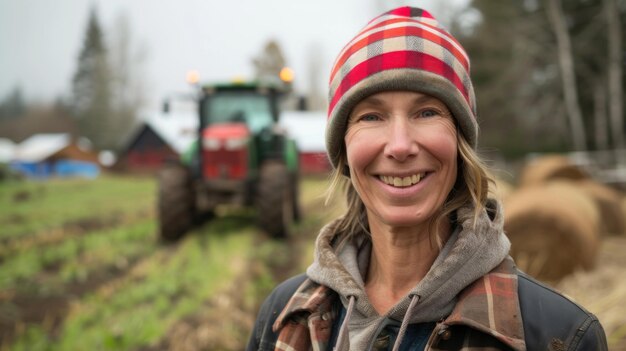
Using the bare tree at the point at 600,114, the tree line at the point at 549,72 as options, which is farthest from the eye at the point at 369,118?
the bare tree at the point at 600,114

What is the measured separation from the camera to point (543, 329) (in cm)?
131

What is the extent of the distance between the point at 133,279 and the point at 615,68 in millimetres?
17578

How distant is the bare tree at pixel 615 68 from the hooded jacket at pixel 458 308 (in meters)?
18.8

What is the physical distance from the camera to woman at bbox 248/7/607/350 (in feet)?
4.40

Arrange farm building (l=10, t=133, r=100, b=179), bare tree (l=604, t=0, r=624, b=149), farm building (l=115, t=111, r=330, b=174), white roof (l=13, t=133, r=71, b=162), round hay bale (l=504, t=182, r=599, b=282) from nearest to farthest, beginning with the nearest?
round hay bale (l=504, t=182, r=599, b=282), bare tree (l=604, t=0, r=624, b=149), farm building (l=115, t=111, r=330, b=174), farm building (l=10, t=133, r=100, b=179), white roof (l=13, t=133, r=71, b=162)

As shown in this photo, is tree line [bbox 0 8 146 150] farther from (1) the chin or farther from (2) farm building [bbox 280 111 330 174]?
(1) the chin

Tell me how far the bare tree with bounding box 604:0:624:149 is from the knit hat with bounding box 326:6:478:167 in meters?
18.7

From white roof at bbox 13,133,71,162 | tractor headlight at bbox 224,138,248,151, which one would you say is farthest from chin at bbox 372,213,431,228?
white roof at bbox 13,133,71,162

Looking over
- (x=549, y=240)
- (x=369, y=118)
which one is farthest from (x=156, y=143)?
(x=369, y=118)

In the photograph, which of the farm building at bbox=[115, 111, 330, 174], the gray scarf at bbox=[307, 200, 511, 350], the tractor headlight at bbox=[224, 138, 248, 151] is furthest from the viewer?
the farm building at bbox=[115, 111, 330, 174]

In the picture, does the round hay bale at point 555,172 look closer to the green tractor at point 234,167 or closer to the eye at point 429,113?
the green tractor at point 234,167

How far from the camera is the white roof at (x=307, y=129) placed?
31645mm

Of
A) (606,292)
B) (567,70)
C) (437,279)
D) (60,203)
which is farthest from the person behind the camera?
(567,70)

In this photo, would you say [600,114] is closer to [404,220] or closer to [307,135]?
[307,135]
